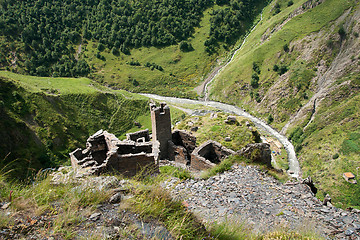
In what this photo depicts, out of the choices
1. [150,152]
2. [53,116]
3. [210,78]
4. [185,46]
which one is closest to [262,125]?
[210,78]

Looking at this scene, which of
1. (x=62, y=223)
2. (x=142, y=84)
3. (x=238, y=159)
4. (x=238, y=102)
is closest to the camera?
(x=62, y=223)

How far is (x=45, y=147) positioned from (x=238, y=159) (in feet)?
167

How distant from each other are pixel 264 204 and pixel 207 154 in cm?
1201

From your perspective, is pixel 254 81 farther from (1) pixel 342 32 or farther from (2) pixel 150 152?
(2) pixel 150 152

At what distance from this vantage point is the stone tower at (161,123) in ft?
101

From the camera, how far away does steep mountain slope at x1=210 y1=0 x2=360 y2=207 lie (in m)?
65.9

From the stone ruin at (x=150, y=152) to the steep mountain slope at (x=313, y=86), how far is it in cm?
4176

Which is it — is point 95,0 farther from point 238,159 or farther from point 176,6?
point 238,159

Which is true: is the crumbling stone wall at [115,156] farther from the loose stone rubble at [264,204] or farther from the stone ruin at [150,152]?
the loose stone rubble at [264,204]

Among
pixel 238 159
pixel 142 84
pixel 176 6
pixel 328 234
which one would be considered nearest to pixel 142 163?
pixel 238 159

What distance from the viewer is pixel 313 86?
9581 cm

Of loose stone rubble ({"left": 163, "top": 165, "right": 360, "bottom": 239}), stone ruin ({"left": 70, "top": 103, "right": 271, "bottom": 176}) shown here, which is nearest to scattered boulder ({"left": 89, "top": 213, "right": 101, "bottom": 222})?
loose stone rubble ({"left": 163, "top": 165, "right": 360, "bottom": 239})

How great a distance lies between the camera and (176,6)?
179500 mm

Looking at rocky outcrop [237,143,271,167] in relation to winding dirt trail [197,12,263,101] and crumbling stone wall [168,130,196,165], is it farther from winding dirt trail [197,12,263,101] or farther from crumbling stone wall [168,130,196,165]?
winding dirt trail [197,12,263,101]
